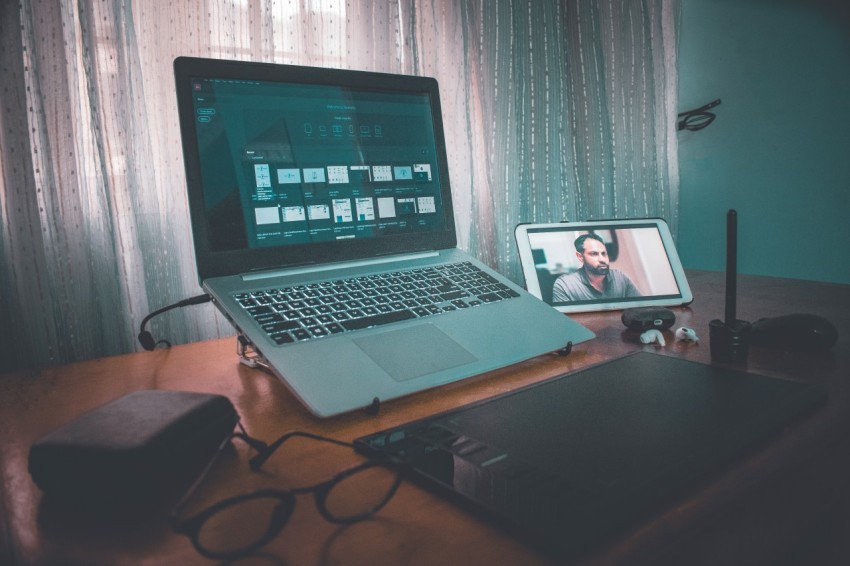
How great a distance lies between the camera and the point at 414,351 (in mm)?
637

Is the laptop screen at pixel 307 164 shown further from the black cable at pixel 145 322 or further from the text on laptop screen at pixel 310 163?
the black cable at pixel 145 322

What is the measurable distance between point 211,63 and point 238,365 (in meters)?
0.40

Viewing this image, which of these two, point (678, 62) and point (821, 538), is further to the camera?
point (678, 62)

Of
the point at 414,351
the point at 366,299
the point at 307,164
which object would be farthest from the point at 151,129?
the point at 414,351

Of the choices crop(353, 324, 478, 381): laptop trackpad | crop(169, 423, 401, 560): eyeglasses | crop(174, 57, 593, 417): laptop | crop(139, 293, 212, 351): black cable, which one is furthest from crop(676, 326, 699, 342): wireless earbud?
crop(139, 293, 212, 351): black cable

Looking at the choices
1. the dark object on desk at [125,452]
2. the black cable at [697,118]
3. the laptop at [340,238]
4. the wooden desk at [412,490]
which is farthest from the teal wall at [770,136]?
the dark object on desk at [125,452]

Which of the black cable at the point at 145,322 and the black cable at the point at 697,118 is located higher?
the black cable at the point at 697,118

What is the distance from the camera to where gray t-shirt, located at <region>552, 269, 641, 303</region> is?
96 cm

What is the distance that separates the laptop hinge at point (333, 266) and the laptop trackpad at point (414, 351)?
18 cm

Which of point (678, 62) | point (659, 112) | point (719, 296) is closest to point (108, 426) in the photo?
point (719, 296)

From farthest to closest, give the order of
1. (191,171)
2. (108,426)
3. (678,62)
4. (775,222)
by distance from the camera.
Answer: (678,62) → (775,222) → (191,171) → (108,426)

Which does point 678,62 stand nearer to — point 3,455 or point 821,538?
point 821,538

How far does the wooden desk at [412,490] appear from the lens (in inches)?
13.2

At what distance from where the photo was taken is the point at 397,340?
0.65m
